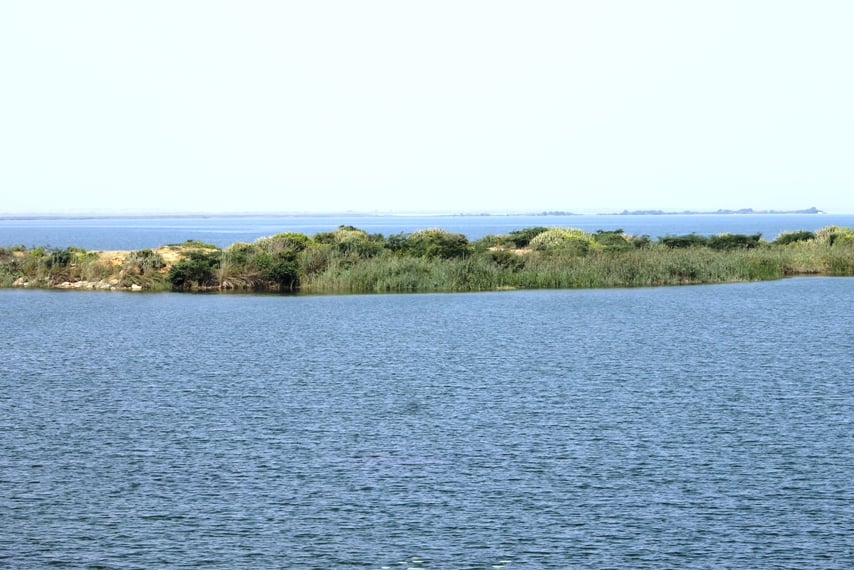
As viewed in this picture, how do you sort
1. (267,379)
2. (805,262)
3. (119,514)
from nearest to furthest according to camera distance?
(119,514) < (267,379) < (805,262)

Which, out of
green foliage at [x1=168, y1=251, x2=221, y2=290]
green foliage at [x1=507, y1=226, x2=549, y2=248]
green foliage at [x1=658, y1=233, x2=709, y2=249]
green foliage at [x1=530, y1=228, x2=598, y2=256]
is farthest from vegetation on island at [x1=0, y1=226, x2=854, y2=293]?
green foliage at [x1=507, y1=226, x2=549, y2=248]

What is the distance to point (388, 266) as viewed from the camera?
6775 cm

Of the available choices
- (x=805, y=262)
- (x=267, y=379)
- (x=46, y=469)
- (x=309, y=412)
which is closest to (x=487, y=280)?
(x=805, y=262)

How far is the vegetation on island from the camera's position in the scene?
223 ft

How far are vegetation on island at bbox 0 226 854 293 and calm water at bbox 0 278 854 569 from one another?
69.9ft

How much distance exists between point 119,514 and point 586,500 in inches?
336

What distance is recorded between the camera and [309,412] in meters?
A: 28.4

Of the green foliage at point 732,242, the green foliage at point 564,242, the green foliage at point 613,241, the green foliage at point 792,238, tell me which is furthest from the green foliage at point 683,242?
the green foliage at point 792,238

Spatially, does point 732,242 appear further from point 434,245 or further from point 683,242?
point 434,245

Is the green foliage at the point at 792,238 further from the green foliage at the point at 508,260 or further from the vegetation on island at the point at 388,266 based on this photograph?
the green foliage at the point at 508,260

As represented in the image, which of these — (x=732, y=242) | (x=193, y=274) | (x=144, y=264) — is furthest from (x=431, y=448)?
(x=732, y=242)

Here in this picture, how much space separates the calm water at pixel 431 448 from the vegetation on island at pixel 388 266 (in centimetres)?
2130

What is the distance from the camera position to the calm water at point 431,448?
17672 mm

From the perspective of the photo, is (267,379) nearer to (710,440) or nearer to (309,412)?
(309,412)
